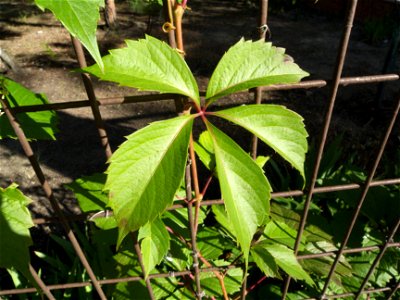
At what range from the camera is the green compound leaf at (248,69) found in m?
0.69

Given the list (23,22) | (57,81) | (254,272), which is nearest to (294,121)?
(254,272)

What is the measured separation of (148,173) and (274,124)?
0.27 metres

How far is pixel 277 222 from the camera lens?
1.24m

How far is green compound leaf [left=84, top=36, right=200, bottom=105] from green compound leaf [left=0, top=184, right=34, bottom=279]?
36 cm

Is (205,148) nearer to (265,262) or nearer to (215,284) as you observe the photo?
(265,262)

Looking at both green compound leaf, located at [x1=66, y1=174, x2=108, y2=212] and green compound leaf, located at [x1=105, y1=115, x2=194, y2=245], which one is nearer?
green compound leaf, located at [x1=105, y1=115, x2=194, y2=245]

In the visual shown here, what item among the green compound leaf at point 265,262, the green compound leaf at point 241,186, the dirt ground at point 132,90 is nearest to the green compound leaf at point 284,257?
the green compound leaf at point 265,262

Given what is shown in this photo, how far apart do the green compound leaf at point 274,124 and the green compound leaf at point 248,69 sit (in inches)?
1.9

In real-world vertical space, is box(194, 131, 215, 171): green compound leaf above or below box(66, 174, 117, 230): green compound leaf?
above

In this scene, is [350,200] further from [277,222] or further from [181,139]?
[181,139]

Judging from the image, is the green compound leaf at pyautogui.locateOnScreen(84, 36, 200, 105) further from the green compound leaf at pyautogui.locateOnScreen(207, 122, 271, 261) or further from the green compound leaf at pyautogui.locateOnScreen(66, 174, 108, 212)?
the green compound leaf at pyautogui.locateOnScreen(66, 174, 108, 212)

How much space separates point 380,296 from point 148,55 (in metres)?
1.67

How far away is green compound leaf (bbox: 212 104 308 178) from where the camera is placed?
682 mm

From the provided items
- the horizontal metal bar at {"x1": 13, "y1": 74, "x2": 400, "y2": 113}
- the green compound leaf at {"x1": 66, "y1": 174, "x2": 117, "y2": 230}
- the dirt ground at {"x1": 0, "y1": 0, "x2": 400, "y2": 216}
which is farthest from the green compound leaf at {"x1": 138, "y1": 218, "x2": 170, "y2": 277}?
the dirt ground at {"x1": 0, "y1": 0, "x2": 400, "y2": 216}
